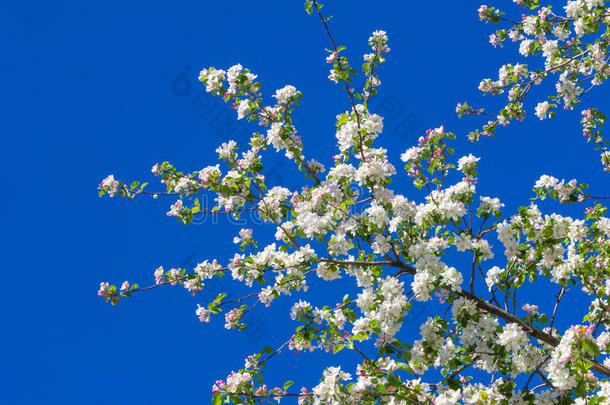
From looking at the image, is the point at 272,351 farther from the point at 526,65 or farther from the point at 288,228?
the point at 526,65

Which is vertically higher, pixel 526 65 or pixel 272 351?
pixel 526 65

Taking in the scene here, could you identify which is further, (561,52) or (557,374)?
(561,52)

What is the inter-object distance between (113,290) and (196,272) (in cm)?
101

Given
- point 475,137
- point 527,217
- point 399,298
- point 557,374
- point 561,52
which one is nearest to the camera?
point 557,374

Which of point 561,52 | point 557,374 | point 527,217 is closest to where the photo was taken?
point 557,374

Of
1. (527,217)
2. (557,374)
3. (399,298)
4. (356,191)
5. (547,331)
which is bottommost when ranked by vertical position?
(557,374)

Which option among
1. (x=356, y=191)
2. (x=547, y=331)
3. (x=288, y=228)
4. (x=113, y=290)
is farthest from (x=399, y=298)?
(x=113, y=290)

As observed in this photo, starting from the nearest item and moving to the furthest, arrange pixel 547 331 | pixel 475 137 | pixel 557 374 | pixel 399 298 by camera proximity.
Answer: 1. pixel 557 374
2. pixel 399 298
3. pixel 547 331
4. pixel 475 137

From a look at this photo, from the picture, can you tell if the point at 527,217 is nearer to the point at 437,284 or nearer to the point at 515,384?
the point at 437,284

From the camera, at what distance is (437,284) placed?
14.2 feet

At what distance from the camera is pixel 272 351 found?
186 inches

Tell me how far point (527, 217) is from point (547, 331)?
4.52 ft

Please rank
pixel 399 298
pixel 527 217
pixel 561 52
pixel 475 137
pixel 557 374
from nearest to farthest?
1. pixel 557 374
2. pixel 399 298
3. pixel 527 217
4. pixel 561 52
5. pixel 475 137

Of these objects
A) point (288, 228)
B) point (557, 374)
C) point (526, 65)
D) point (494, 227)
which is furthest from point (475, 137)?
point (557, 374)
